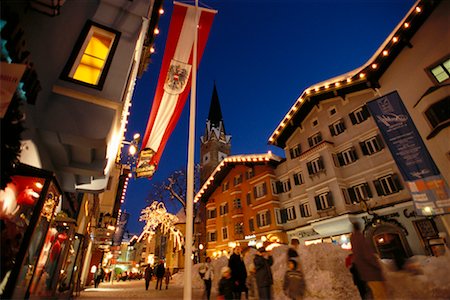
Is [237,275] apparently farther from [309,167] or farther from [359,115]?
[359,115]

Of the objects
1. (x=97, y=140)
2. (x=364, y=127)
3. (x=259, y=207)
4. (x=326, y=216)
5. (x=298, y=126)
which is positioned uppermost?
(x=298, y=126)

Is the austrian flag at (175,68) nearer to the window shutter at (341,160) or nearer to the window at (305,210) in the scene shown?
the window shutter at (341,160)

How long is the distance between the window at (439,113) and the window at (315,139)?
408 inches

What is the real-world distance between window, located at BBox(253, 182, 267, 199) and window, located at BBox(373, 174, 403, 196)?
12792 millimetres

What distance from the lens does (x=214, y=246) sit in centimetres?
→ 3400

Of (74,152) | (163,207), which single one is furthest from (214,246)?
(74,152)

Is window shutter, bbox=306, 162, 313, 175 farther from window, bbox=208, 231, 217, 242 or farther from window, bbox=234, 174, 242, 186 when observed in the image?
window, bbox=208, 231, 217, 242

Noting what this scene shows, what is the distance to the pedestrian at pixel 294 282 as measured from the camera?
21.5 feet

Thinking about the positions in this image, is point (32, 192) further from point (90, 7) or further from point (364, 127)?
point (364, 127)

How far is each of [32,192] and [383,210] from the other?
22224mm

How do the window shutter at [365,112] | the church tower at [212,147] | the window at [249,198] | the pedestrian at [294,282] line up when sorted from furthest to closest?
1. the church tower at [212,147]
2. the window at [249,198]
3. the window shutter at [365,112]
4. the pedestrian at [294,282]

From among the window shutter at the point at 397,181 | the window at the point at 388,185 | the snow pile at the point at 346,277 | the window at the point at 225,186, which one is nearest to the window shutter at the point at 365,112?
the window at the point at 388,185

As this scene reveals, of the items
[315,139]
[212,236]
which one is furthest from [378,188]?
[212,236]

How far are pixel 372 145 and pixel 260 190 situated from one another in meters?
14.1
